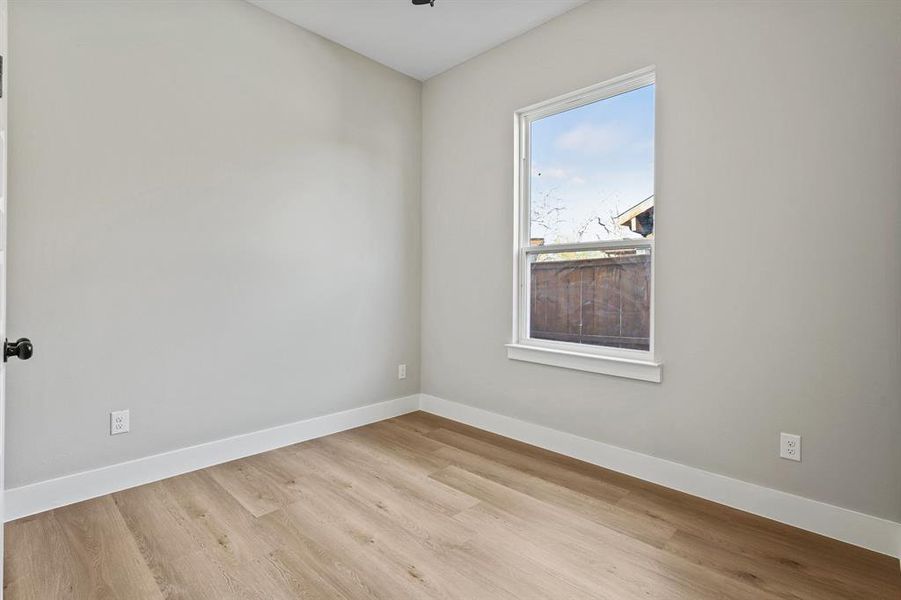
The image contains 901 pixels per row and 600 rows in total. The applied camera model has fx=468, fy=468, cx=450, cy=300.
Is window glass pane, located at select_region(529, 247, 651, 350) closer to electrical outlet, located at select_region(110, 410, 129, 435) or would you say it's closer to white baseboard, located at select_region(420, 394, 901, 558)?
white baseboard, located at select_region(420, 394, 901, 558)

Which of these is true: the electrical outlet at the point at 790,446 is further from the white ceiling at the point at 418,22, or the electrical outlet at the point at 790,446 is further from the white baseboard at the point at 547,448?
the white ceiling at the point at 418,22

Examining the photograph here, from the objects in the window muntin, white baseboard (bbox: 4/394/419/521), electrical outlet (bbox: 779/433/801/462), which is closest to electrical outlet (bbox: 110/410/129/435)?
white baseboard (bbox: 4/394/419/521)

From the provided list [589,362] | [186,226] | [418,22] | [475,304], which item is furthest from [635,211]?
[186,226]

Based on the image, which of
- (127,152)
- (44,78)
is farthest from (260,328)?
(44,78)

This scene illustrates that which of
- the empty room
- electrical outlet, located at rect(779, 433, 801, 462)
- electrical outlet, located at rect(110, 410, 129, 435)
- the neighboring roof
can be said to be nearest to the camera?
the empty room

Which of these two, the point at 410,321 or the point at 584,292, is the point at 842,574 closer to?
the point at 584,292

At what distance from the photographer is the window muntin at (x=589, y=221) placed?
265 centimetres

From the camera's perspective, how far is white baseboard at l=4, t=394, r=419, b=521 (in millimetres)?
2127

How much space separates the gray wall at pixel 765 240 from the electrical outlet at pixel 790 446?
0.11 feet

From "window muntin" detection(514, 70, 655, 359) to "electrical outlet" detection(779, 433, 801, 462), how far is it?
707 millimetres

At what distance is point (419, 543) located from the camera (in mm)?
1942

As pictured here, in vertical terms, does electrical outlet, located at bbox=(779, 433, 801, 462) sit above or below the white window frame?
below

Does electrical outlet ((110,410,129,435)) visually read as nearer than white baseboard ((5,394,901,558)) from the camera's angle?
No

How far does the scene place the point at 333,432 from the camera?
3256mm
